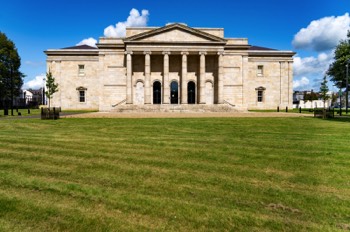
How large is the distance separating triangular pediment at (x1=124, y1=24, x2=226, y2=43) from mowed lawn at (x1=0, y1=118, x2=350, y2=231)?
35.2m

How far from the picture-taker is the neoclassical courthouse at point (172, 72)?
141 feet

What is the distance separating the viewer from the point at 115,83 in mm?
46219

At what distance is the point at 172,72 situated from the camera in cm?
4628

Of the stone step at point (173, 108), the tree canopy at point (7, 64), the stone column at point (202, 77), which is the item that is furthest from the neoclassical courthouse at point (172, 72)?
the tree canopy at point (7, 64)

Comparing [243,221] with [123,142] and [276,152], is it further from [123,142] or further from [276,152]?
[123,142]

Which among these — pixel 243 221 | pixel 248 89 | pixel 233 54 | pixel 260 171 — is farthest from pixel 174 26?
pixel 243 221

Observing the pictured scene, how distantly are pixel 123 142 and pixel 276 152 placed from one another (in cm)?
651

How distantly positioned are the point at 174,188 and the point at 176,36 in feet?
133

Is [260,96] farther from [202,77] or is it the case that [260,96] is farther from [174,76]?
[174,76]

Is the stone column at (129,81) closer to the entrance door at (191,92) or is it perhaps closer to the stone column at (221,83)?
the entrance door at (191,92)

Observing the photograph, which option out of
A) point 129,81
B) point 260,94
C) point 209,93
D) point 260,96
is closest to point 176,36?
point 129,81

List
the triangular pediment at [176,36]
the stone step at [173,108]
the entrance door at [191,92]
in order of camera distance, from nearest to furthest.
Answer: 1. the stone step at [173,108]
2. the triangular pediment at [176,36]
3. the entrance door at [191,92]

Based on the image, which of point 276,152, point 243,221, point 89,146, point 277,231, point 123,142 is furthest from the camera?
point 123,142

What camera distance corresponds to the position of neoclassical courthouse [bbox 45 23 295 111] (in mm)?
42844
